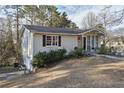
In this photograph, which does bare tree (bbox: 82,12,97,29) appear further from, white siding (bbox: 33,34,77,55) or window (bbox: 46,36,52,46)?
window (bbox: 46,36,52,46)

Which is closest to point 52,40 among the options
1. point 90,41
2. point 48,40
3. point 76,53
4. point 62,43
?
point 48,40

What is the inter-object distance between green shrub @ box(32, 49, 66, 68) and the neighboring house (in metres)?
0.89

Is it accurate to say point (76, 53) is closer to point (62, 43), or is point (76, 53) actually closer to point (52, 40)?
point (62, 43)

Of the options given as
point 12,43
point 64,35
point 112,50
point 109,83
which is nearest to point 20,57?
point 12,43

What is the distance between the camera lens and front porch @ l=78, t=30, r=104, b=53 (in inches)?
1044

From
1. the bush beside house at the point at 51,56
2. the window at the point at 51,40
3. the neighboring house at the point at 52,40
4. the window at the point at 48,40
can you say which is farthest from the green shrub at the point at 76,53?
the window at the point at 48,40

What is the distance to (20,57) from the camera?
101 ft

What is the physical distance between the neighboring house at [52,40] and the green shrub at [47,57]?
0.89 metres

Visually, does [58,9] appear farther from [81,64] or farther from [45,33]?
[81,64]

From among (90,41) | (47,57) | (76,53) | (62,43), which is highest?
(90,41)

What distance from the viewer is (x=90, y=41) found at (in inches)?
1076

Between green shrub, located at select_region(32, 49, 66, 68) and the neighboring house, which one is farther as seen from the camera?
the neighboring house

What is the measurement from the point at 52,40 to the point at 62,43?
124 centimetres

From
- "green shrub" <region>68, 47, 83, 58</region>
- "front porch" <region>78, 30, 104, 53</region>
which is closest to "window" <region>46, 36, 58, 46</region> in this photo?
"green shrub" <region>68, 47, 83, 58</region>
